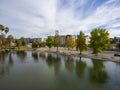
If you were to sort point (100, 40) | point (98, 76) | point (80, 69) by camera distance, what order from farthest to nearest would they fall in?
point (100, 40), point (80, 69), point (98, 76)

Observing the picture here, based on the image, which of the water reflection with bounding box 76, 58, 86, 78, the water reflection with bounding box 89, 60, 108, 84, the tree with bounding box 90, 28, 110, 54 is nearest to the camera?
the water reflection with bounding box 89, 60, 108, 84

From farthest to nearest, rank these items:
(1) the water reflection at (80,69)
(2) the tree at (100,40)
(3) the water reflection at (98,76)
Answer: (2) the tree at (100,40), (1) the water reflection at (80,69), (3) the water reflection at (98,76)

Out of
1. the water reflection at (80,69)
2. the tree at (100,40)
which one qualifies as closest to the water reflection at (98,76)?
the water reflection at (80,69)

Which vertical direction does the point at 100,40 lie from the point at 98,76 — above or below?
above

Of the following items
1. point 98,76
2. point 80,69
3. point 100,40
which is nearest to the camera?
point 98,76

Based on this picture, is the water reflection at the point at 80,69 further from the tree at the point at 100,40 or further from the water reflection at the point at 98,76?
the tree at the point at 100,40

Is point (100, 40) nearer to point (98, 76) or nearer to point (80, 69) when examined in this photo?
point (80, 69)

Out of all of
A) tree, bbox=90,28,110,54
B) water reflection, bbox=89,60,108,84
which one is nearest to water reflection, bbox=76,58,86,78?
water reflection, bbox=89,60,108,84

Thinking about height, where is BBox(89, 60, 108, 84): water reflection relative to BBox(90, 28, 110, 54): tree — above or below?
below

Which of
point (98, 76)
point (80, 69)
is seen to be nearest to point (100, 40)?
point (80, 69)

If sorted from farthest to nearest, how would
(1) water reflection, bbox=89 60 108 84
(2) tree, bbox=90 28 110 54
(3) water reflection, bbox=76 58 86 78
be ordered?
(2) tree, bbox=90 28 110 54
(3) water reflection, bbox=76 58 86 78
(1) water reflection, bbox=89 60 108 84

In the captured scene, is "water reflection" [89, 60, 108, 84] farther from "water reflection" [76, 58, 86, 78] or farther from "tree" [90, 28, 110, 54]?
"tree" [90, 28, 110, 54]

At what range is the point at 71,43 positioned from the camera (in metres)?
63.5

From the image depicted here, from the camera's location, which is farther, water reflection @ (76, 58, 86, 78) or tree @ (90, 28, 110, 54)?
tree @ (90, 28, 110, 54)
